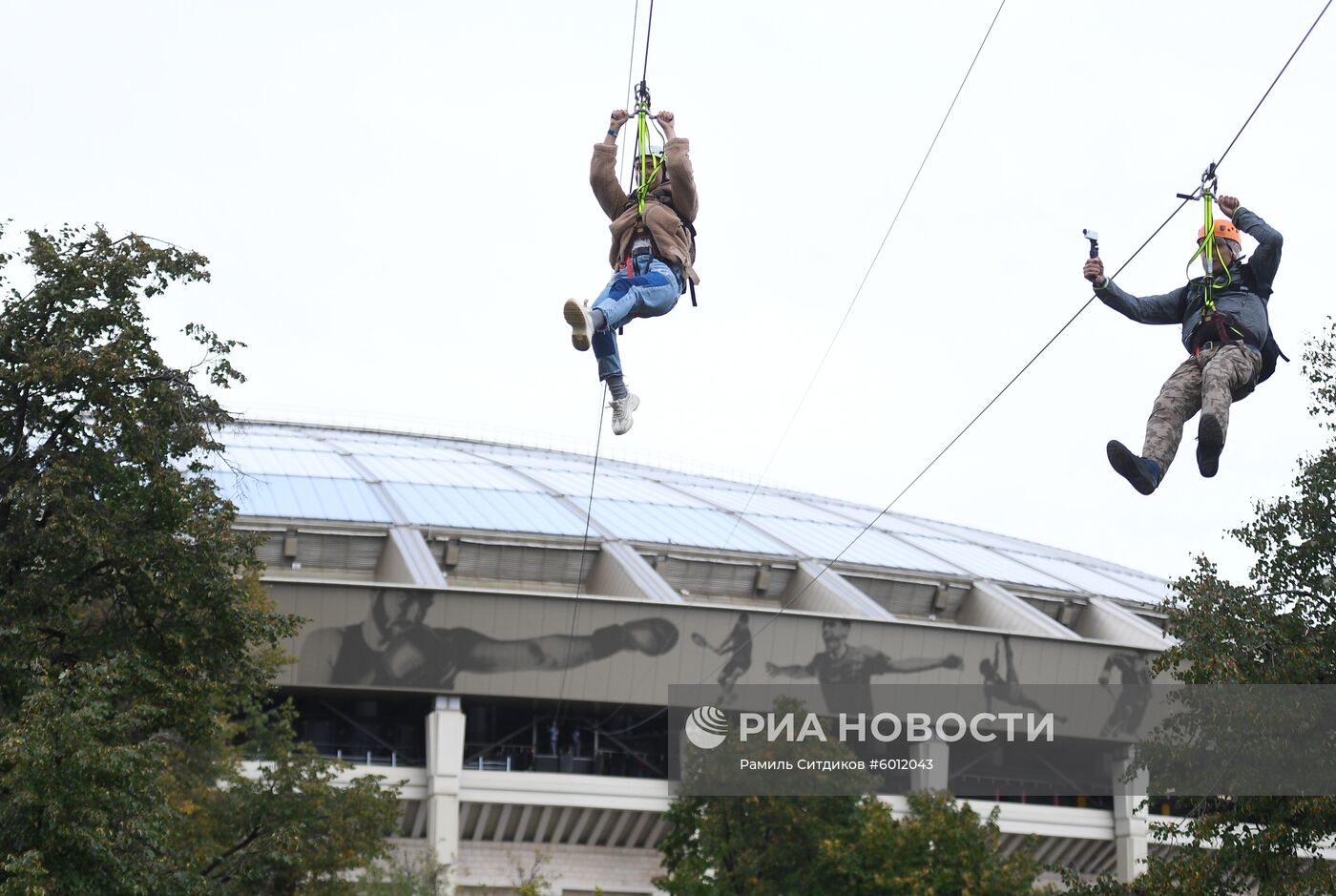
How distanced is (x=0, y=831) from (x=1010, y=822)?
2957 centimetres

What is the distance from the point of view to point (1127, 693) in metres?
42.7

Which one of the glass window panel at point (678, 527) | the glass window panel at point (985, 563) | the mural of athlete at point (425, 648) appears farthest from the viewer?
the glass window panel at point (985, 563)

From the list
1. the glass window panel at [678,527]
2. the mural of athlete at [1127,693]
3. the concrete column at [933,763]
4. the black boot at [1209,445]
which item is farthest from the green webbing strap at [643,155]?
the glass window panel at [678,527]

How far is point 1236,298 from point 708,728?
16887 millimetres

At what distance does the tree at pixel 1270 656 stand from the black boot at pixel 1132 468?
7557mm

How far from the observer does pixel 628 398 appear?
15.6m

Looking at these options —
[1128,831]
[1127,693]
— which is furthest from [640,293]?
[1128,831]

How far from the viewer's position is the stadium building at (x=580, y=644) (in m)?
39.2

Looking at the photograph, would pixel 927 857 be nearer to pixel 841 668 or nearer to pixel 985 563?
pixel 841 668

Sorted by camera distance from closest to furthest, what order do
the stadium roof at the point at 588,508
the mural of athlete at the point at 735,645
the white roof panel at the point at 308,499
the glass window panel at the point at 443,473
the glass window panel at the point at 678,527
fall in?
the mural of athlete at the point at 735,645, the white roof panel at the point at 308,499, the stadium roof at the point at 588,508, the glass window panel at the point at 678,527, the glass window panel at the point at 443,473

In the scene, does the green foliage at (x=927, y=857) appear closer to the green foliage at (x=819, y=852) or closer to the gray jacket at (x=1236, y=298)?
the green foliage at (x=819, y=852)

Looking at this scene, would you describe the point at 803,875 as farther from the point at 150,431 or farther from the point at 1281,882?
the point at 150,431

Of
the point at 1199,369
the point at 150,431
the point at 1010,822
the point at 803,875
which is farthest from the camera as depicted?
the point at 1010,822

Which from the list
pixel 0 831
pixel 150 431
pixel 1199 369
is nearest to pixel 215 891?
pixel 0 831
